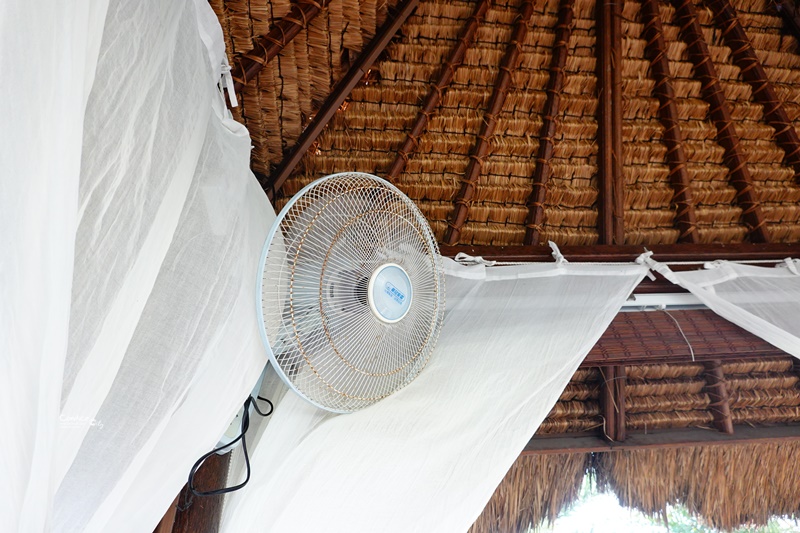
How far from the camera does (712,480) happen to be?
244cm

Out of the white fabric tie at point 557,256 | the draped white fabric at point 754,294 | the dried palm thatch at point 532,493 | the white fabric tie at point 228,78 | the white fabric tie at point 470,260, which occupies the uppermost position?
the white fabric tie at point 228,78

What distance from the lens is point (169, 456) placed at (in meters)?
1.02

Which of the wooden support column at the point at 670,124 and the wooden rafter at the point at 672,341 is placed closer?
the wooden rafter at the point at 672,341

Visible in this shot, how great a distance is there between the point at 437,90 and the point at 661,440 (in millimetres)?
1560

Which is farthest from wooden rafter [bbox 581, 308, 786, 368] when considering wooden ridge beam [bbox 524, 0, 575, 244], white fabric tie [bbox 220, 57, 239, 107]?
white fabric tie [bbox 220, 57, 239, 107]

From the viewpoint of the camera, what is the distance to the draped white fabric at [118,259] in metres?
0.63

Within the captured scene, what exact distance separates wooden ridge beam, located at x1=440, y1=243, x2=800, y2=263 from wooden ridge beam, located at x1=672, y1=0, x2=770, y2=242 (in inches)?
5.4

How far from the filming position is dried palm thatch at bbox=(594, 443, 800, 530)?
2.33 metres

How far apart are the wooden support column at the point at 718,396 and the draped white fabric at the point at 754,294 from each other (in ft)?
1.55

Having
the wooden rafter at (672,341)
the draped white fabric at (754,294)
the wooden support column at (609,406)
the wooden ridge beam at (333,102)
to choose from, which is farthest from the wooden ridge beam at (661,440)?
the wooden ridge beam at (333,102)

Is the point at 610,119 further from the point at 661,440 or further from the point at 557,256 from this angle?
the point at 661,440

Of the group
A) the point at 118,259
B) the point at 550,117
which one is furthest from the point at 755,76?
the point at 118,259

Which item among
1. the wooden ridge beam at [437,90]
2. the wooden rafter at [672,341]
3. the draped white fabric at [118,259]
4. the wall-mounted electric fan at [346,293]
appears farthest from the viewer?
the wooden ridge beam at [437,90]

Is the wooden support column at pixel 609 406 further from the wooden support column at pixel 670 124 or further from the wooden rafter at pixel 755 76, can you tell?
the wooden rafter at pixel 755 76
